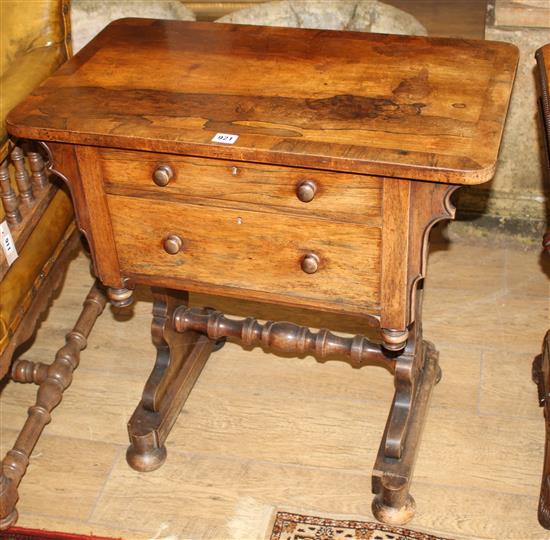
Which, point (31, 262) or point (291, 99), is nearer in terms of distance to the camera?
point (291, 99)

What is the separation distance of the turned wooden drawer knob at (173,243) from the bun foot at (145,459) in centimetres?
68

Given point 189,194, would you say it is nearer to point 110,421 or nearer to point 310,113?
point 310,113

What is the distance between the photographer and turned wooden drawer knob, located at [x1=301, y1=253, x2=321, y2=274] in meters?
1.95

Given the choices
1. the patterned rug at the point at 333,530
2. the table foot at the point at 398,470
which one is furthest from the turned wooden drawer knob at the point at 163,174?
the patterned rug at the point at 333,530

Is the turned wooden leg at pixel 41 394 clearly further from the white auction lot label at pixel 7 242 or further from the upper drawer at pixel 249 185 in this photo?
the upper drawer at pixel 249 185

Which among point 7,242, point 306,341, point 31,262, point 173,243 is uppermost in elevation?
point 173,243

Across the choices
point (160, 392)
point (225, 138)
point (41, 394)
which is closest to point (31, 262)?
point (41, 394)

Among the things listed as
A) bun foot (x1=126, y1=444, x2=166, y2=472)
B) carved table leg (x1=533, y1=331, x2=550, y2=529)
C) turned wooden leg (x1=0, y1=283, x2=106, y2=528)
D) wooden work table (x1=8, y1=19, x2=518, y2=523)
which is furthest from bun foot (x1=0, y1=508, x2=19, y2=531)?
carved table leg (x1=533, y1=331, x2=550, y2=529)

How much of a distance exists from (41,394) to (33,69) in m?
0.88

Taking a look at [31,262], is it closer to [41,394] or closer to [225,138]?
[41,394]

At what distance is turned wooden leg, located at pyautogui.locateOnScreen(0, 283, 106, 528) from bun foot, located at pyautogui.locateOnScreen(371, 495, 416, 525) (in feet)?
3.02

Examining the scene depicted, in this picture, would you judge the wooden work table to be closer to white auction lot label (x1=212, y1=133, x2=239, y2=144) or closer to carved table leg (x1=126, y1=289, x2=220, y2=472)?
white auction lot label (x1=212, y1=133, x2=239, y2=144)

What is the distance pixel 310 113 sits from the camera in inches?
76.0

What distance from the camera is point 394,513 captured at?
2.29m
